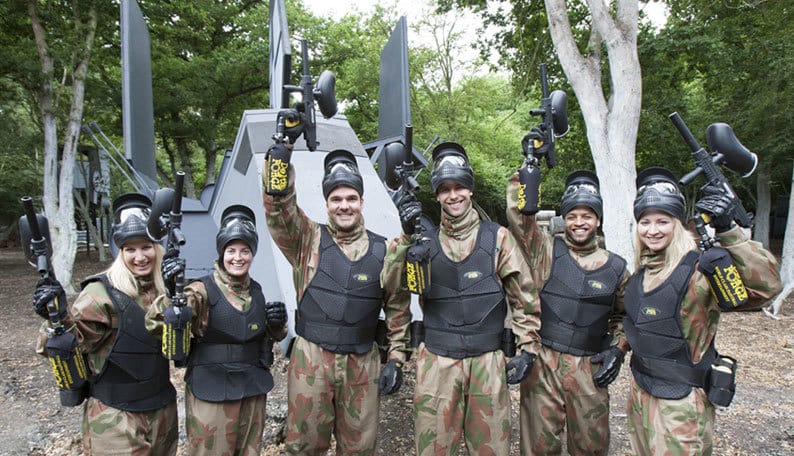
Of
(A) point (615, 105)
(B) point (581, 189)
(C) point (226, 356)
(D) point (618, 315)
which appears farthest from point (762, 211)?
(C) point (226, 356)

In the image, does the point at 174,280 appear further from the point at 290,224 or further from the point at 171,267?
the point at 290,224

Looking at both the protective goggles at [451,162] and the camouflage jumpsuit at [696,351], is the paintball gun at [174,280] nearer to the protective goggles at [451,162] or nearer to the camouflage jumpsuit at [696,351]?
the protective goggles at [451,162]

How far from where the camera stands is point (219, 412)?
118 inches

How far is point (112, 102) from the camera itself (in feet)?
53.6

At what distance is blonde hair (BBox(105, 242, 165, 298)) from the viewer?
2.99 metres

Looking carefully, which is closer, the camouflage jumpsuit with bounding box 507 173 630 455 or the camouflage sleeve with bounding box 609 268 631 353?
the camouflage jumpsuit with bounding box 507 173 630 455

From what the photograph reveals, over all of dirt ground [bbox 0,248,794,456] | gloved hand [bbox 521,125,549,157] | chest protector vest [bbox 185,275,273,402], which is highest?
gloved hand [bbox 521,125,549,157]

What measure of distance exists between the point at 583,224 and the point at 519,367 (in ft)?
3.74

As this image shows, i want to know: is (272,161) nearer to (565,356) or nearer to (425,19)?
(565,356)

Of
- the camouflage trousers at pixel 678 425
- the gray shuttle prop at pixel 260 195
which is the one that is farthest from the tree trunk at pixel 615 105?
the camouflage trousers at pixel 678 425

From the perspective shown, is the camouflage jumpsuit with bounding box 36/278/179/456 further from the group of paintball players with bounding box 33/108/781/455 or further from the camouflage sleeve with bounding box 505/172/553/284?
the camouflage sleeve with bounding box 505/172/553/284

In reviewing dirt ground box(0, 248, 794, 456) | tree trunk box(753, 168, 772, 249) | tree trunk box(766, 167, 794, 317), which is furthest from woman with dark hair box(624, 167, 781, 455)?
tree trunk box(753, 168, 772, 249)

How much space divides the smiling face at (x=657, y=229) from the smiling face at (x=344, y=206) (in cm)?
182

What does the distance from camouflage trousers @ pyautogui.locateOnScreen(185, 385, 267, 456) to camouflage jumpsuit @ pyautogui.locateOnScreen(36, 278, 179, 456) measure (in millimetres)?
174
